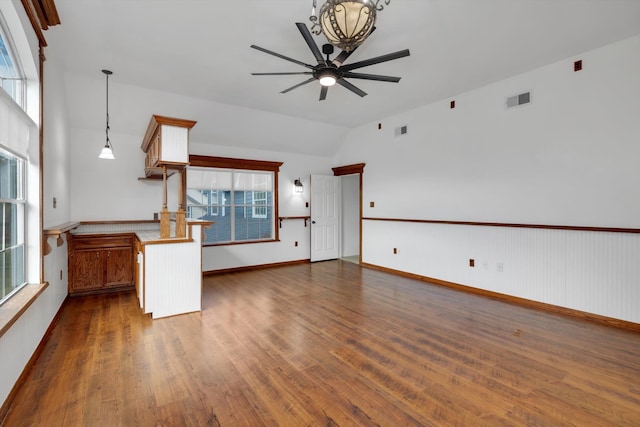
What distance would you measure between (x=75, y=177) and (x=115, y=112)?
120 centimetres

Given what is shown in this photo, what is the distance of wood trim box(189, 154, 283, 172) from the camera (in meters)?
5.74

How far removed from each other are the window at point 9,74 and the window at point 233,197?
10.1 ft

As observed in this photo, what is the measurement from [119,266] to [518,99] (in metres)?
6.36

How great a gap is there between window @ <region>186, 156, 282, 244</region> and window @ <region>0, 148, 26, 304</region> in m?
3.16

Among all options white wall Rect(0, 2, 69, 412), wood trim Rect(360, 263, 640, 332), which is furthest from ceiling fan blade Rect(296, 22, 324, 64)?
wood trim Rect(360, 263, 640, 332)

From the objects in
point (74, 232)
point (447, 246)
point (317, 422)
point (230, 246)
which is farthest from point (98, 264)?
point (447, 246)

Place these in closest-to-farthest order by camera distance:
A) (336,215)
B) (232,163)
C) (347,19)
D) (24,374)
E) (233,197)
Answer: (347,19) → (24,374) → (232,163) → (233,197) → (336,215)

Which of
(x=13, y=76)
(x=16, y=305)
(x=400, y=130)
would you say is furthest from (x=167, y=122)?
(x=400, y=130)

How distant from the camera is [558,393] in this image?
2168mm

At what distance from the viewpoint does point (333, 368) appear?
2.50 meters

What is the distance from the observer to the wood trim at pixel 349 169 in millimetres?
6725

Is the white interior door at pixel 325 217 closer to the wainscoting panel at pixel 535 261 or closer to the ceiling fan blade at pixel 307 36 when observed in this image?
the wainscoting panel at pixel 535 261

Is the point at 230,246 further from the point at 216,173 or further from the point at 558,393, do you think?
the point at 558,393

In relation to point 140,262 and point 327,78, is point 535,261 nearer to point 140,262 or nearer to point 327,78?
point 327,78
